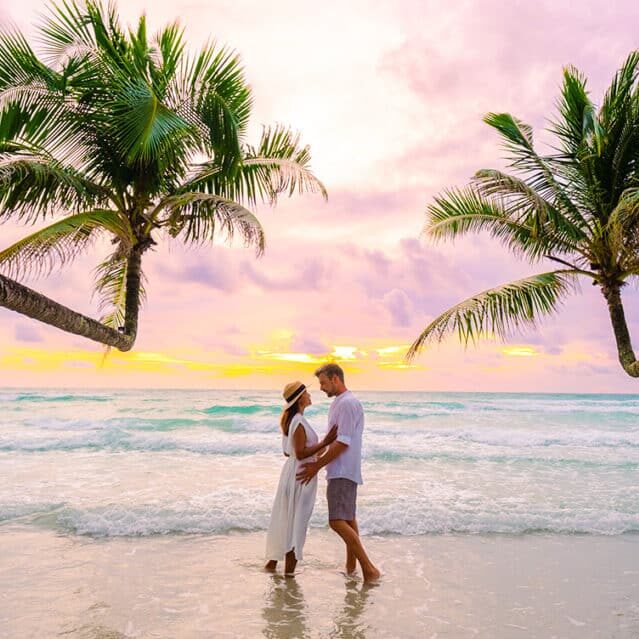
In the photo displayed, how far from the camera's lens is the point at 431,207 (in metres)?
9.70

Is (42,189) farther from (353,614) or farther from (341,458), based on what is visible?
(353,614)

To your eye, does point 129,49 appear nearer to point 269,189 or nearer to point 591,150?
point 269,189

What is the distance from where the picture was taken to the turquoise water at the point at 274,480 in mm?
8586

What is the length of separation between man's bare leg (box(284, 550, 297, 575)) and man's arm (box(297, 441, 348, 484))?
88 centimetres

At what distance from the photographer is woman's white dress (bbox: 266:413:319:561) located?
18.6 ft

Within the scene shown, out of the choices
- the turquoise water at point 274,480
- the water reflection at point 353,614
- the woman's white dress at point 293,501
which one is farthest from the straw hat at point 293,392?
the turquoise water at point 274,480

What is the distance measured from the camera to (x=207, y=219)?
741 centimetres

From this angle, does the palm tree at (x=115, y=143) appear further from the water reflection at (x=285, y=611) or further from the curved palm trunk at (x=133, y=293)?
the water reflection at (x=285, y=611)

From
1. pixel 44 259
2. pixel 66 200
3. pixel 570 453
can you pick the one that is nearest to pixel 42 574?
pixel 44 259

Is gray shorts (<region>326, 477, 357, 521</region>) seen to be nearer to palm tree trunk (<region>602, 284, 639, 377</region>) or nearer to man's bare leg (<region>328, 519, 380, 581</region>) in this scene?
man's bare leg (<region>328, 519, 380, 581</region>)

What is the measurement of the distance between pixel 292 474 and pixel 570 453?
15.8 m

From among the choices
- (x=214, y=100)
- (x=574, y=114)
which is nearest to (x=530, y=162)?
(x=574, y=114)

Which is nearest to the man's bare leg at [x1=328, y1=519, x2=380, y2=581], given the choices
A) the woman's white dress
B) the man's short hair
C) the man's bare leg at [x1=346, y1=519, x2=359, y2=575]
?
the man's bare leg at [x1=346, y1=519, x2=359, y2=575]

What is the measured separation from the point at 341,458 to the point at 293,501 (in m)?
0.66
